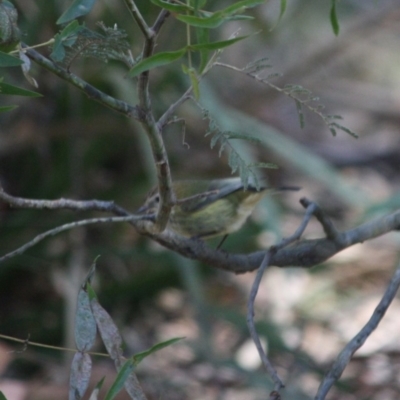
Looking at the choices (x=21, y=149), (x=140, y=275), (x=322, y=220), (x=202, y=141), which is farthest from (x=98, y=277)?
(x=322, y=220)

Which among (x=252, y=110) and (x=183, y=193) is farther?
(x=252, y=110)

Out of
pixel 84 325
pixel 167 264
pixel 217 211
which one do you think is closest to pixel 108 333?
pixel 84 325

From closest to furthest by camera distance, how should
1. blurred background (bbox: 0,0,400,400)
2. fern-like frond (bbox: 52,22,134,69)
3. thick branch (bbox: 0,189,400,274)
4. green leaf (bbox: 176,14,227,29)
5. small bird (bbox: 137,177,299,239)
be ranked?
1. green leaf (bbox: 176,14,227,29)
2. fern-like frond (bbox: 52,22,134,69)
3. thick branch (bbox: 0,189,400,274)
4. small bird (bbox: 137,177,299,239)
5. blurred background (bbox: 0,0,400,400)

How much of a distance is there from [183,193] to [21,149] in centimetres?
132

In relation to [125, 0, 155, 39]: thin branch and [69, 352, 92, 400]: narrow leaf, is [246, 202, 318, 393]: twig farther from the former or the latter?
[125, 0, 155, 39]: thin branch

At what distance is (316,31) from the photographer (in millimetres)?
5254

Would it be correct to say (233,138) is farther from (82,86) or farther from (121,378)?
(121,378)

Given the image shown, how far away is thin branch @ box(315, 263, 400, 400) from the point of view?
0.93 meters

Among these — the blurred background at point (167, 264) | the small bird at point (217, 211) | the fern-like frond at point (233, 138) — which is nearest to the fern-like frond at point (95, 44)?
the fern-like frond at point (233, 138)

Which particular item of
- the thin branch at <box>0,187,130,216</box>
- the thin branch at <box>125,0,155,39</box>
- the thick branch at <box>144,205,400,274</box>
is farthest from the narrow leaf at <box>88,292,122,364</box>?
the thin branch at <box>125,0,155,39</box>

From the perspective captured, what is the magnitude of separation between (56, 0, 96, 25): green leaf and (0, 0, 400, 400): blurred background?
1.61 m

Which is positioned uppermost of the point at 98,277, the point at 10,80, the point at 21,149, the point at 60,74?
the point at 60,74

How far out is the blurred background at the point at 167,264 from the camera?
8.98 feet

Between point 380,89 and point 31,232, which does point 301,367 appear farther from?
point 380,89
